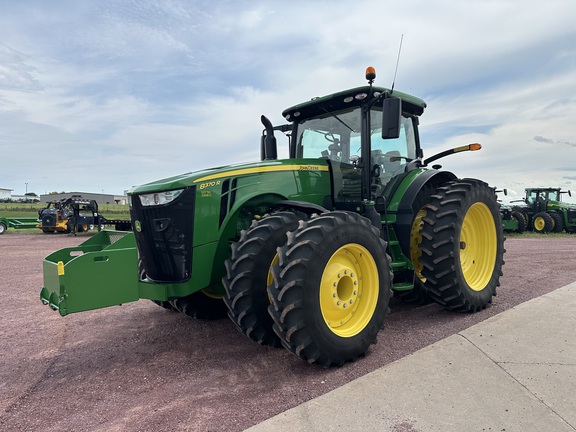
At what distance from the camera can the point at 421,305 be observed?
213 inches

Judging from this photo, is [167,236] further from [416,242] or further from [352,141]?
[416,242]

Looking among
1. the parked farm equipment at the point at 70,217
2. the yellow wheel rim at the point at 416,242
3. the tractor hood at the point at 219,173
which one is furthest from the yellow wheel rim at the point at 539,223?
the parked farm equipment at the point at 70,217

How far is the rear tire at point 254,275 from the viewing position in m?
3.41

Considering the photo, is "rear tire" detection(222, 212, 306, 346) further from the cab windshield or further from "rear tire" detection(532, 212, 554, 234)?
"rear tire" detection(532, 212, 554, 234)

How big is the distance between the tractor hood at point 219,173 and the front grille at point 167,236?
0.09m

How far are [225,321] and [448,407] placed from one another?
2793mm

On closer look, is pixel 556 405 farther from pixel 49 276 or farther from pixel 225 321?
pixel 49 276

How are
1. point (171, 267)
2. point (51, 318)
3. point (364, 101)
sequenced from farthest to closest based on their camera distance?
point (51, 318)
point (364, 101)
point (171, 267)

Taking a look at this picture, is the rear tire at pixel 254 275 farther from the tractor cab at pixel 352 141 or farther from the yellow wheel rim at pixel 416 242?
the yellow wheel rim at pixel 416 242

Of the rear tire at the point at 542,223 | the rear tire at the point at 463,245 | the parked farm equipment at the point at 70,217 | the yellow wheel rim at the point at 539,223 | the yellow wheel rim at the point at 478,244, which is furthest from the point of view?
the parked farm equipment at the point at 70,217

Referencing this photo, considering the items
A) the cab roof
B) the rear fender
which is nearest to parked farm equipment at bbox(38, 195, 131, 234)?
the cab roof

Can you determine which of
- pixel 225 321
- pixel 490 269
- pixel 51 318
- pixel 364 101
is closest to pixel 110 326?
pixel 51 318

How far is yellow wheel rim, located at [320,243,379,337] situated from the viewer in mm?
3533

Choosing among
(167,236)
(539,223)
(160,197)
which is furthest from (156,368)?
(539,223)
